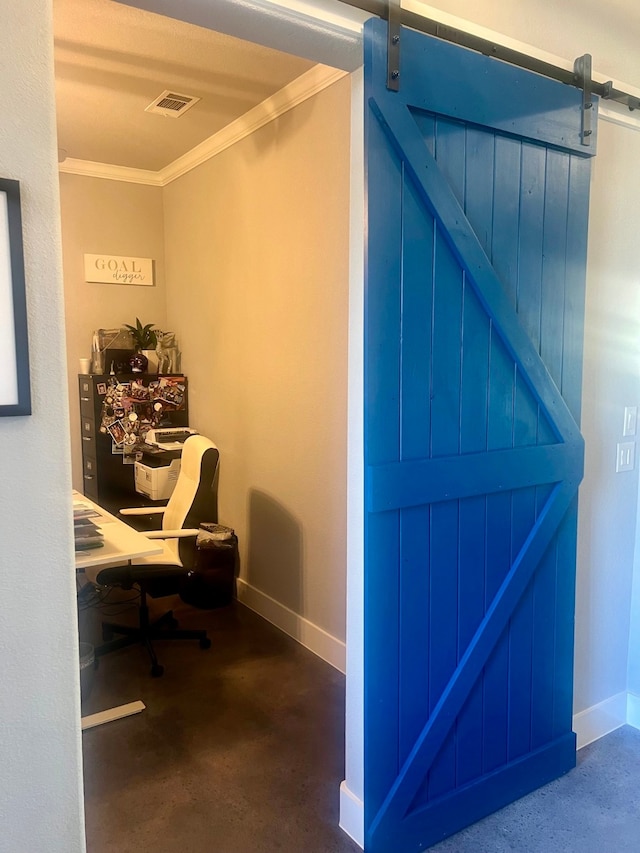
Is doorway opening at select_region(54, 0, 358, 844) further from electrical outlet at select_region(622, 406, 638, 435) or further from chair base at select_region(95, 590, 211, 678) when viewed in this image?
electrical outlet at select_region(622, 406, 638, 435)

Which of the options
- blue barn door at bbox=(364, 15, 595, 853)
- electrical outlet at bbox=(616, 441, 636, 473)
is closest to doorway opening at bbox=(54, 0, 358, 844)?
blue barn door at bbox=(364, 15, 595, 853)

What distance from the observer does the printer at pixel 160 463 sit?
3.97 meters

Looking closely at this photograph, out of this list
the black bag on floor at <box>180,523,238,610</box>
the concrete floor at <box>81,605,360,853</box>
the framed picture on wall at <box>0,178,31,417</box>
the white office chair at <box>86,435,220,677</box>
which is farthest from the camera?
the black bag on floor at <box>180,523,238,610</box>

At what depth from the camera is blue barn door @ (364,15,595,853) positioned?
1.70m

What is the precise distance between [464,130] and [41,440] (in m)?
1.41

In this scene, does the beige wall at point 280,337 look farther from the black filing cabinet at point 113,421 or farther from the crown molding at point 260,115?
the black filing cabinet at point 113,421

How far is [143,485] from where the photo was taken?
411cm

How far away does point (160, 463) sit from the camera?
13.3ft

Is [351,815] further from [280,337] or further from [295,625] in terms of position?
[280,337]

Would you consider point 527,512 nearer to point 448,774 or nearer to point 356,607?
point 356,607

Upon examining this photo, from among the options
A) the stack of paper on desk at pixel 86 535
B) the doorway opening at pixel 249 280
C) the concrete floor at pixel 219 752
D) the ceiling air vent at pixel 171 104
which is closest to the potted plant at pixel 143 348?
the doorway opening at pixel 249 280

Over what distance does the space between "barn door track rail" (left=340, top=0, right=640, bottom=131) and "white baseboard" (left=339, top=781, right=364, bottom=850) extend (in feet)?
6.66

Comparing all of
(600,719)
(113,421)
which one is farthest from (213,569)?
(600,719)

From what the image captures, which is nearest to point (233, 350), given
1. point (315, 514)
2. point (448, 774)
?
point (315, 514)
